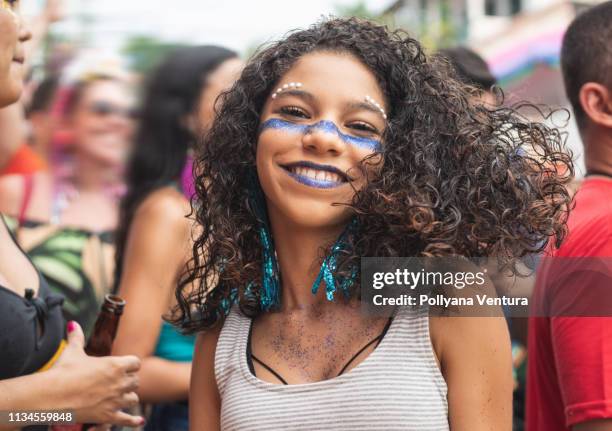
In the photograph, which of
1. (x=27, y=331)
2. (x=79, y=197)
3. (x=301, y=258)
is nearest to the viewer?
(x=301, y=258)

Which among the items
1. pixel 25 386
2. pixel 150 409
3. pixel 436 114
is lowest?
pixel 150 409

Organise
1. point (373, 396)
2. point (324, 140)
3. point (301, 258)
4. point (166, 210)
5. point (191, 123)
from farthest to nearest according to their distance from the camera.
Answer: point (191, 123), point (166, 210), point (301, 258), point (324, 140), point (373, 396)

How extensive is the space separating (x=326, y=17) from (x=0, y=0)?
82 cm

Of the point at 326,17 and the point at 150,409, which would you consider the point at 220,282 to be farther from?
the point at 150,409

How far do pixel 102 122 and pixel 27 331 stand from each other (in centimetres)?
239

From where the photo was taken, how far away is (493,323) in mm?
1784

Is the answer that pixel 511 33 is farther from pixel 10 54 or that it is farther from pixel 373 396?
pixel 373 396

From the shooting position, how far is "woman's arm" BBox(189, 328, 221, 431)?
2.00 m

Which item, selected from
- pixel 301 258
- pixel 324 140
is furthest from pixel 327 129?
pixel 301 258

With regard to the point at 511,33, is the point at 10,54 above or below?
above

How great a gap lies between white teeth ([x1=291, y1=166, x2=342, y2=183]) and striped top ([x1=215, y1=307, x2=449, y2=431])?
1.05 feet

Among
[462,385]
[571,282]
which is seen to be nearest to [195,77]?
[571,282]

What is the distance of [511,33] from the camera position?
21297 millimetres

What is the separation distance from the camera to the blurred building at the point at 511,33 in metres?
3.27
